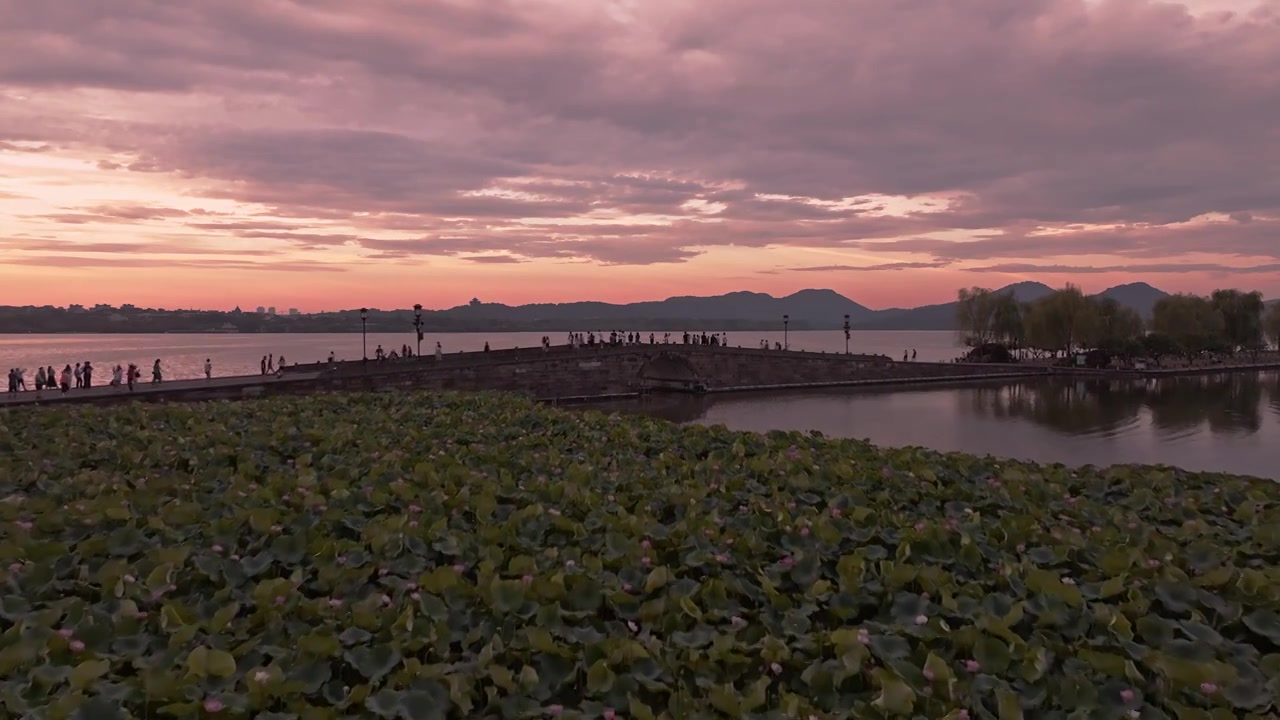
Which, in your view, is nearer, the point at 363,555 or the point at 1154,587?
the point at 1154,587

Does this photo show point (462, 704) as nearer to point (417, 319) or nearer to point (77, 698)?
point (77, 698)

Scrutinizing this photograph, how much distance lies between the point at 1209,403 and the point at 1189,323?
3564cm

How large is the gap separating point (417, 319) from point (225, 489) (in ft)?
161

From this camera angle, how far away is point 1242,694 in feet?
11.0

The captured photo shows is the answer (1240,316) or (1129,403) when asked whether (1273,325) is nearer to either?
(1240,316)

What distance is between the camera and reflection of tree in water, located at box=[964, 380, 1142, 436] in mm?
50812

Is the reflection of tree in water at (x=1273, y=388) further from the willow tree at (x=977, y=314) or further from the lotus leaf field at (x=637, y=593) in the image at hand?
the lotus leaf field at (x=637, y=593)

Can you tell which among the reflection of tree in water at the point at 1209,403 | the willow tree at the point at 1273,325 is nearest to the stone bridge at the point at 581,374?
the reflection of tree in water at the point at 1209,403

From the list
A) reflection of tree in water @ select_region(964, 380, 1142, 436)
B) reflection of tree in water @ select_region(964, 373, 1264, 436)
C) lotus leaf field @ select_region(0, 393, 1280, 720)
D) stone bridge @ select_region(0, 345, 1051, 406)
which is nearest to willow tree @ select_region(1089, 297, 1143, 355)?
reflection of tree in water @ select_region(964, 373, 1264, 436)

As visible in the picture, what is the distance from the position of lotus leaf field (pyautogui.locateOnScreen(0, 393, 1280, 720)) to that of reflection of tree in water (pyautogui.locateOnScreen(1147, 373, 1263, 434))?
Result: 167ft

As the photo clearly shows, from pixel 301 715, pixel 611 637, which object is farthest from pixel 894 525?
pixel 301 715

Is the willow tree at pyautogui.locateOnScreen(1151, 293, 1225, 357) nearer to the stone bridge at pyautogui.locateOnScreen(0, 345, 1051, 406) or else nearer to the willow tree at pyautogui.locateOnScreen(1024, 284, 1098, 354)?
the willow tree at pyautogui.locateOnScreen(1024, 284, 1098, 354)

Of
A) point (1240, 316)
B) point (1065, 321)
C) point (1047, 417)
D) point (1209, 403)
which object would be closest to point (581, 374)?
point (1047, 417)

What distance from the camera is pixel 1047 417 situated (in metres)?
53.7
